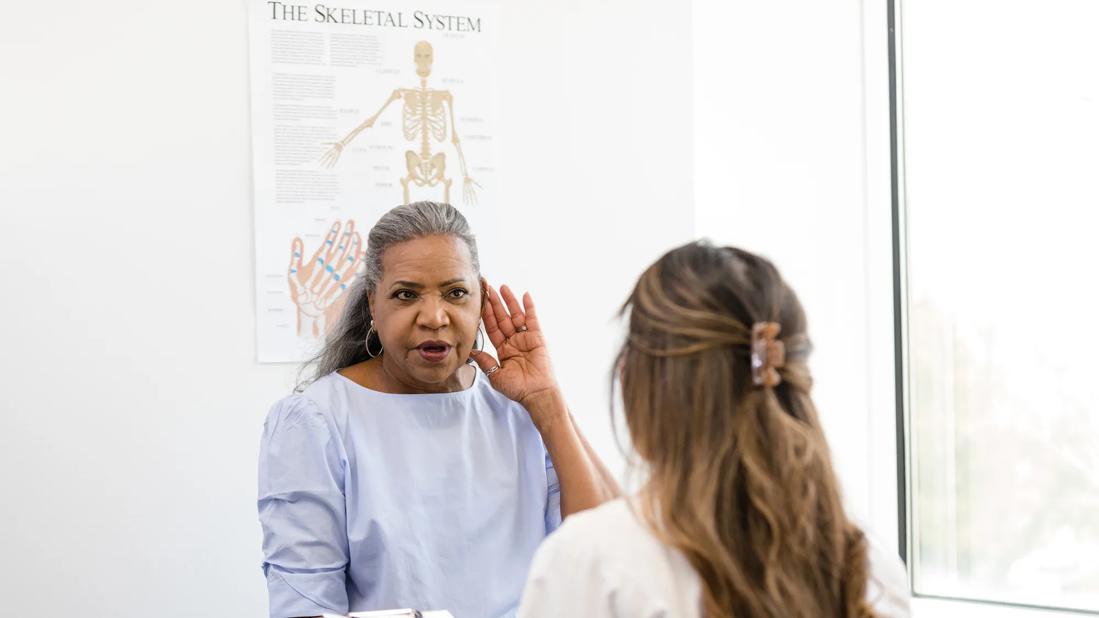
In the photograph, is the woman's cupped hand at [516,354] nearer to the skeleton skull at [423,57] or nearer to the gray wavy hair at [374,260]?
the gray wavy hair at [374,260]

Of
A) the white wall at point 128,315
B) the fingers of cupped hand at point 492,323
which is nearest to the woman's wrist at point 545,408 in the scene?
the fingers of cupped hand at point 492,323

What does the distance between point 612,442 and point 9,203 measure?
1527 millimetres

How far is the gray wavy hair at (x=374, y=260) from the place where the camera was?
2.00m

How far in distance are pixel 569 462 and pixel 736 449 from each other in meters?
0.89

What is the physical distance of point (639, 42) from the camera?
117 inches

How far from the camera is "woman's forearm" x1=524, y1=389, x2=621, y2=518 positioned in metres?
2.02

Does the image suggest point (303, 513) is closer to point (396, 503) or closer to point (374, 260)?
point (396, 503)

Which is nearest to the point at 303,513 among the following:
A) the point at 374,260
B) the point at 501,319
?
the point at 374,260

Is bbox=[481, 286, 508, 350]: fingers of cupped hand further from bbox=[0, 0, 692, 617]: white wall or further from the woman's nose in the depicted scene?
bbox=[0, 0, 692, 617]: white wall

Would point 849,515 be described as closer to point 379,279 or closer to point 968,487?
point 379,279

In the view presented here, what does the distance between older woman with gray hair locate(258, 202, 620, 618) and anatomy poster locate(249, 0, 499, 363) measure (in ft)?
1.90

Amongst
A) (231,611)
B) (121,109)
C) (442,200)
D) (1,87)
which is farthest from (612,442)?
(1,87)

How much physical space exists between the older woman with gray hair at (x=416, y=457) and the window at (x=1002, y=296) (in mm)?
1569

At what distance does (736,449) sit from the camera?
117 centimetres
